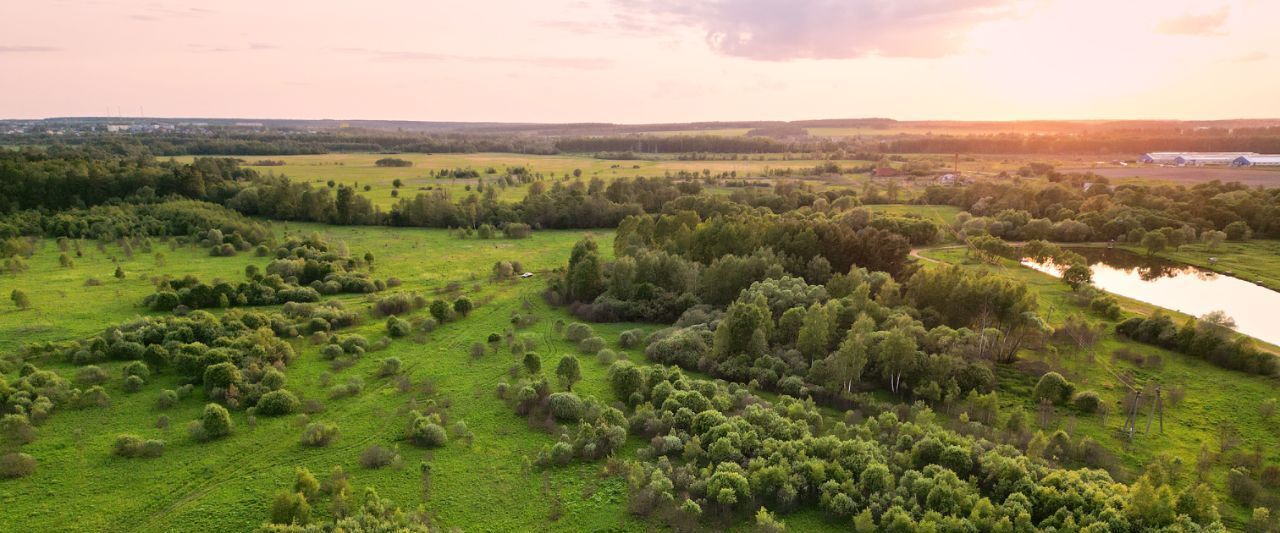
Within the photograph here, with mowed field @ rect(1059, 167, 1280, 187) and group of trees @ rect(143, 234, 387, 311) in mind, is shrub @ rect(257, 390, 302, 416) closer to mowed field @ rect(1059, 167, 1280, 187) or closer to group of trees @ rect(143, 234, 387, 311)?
group of trees @ rect(143, 234, 387, 311)

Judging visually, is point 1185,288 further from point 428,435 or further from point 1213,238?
point 428,435

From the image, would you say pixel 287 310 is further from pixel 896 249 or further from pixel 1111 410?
pixel 1111 410

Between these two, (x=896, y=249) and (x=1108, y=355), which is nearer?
(x=1108, y=355)

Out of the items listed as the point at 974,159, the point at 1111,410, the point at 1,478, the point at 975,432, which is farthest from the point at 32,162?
the point at 974,159

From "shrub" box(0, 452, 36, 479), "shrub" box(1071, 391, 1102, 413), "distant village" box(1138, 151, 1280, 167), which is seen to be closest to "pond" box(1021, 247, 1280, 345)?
"shrub" box(1071, 391, 1102, 413)

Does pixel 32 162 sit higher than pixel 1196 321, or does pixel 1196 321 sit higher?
pixel 32 162

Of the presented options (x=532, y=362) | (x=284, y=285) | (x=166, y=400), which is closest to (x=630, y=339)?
(x=532, y=362)
